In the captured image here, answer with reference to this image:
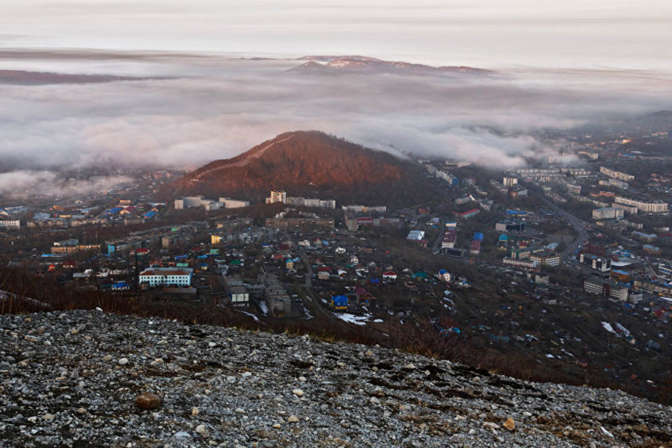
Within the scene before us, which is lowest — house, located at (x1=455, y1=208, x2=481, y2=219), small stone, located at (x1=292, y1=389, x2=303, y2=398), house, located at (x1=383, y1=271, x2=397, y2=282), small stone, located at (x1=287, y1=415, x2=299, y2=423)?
house, located at (x1=455, y1=208, x2=481, y2=219)

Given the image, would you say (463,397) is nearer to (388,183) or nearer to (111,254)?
(111,254)

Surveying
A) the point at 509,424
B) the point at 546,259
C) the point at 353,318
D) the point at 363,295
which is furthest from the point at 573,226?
the point at 509,424

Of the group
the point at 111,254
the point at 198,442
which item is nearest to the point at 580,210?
Result: the point at 111,254

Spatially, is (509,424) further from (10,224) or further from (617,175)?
(617,175)

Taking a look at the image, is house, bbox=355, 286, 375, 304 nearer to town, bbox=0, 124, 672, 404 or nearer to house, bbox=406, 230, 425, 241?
town, bbox=0, 124, 672, 404

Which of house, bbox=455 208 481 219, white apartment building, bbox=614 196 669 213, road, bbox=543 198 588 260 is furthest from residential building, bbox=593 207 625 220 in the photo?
house, bbox=455 208 481 219

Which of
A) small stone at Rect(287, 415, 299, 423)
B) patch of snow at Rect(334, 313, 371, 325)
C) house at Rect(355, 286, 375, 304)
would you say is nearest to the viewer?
small stone at Rect(287, 415, 299, 423)
